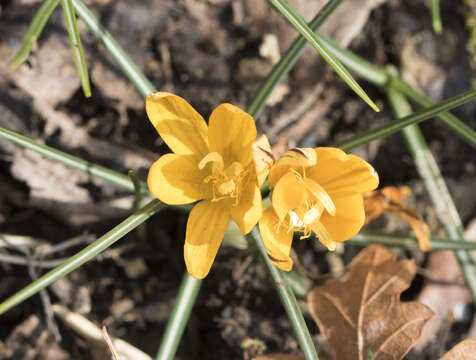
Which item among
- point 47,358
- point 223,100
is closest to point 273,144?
point 223,100

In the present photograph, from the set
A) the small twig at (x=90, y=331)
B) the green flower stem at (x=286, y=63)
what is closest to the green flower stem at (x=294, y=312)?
the green flower stem at (x=286, y=63)

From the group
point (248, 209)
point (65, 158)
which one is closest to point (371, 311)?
point (248, 209)

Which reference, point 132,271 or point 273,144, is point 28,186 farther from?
point 273,144

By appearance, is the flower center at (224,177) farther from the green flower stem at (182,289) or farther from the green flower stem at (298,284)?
the green flower stem at (298,284)

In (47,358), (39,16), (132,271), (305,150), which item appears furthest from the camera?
(132,271)

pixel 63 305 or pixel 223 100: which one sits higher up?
pixel 223 100

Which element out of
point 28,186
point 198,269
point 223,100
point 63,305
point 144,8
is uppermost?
point 144,8

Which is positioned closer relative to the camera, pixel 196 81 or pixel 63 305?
pixel 63 305

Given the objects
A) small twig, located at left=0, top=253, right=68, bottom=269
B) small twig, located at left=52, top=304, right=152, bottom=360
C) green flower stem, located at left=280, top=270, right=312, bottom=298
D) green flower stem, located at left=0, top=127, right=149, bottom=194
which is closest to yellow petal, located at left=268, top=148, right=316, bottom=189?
green flower stem, located at left=0, top=127, right=149, bottom=194

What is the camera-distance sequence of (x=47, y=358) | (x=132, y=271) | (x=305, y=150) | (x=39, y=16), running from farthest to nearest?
1. (x=132, y=271)
2. (x=47, y=358)
3. (x=39, y=16)
4. (x=305, y=150)
